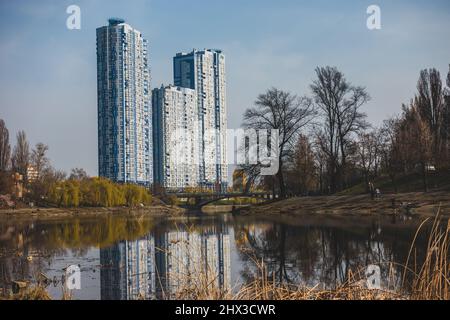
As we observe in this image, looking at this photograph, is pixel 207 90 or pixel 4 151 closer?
pixel 207 90

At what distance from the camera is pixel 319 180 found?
992 inches

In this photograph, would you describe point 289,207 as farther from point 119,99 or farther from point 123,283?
point 123,283

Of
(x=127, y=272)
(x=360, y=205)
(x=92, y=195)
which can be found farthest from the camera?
(x=92, y=195)

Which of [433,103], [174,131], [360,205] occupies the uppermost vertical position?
[433,103]

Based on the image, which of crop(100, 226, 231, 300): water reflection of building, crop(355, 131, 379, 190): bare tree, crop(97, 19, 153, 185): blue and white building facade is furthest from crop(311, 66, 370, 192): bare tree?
crop(100, 226, 231, 300): water reflection of building

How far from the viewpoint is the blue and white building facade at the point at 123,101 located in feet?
38.3

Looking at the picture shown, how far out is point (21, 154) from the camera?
28.3 meters

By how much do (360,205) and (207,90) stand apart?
249 inches

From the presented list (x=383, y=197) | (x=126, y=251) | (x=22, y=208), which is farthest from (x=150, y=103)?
(x=22, y=208)

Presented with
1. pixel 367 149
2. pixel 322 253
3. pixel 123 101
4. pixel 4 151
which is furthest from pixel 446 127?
pixel 4 151

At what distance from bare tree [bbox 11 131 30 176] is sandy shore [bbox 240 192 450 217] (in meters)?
13.3

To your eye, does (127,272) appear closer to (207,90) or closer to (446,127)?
(207,90)

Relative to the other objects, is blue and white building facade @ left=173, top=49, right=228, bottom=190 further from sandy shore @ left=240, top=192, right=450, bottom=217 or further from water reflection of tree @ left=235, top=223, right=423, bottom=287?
water reflection of tree @ left=235, top=223, right=423, bottom=287
